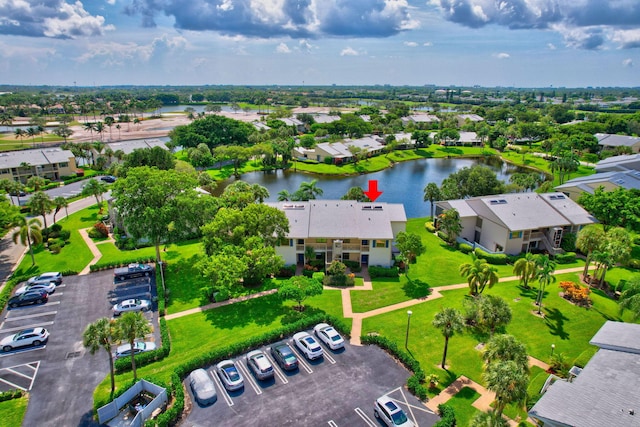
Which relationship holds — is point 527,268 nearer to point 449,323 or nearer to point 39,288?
point 449,323

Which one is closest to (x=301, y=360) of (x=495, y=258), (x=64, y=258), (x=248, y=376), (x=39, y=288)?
(x=248, y=376)

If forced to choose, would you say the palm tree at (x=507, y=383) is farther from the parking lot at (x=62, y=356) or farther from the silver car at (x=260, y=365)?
the parking lot at (x=62, y=356)

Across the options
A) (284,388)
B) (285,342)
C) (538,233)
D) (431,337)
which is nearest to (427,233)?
(538,233)

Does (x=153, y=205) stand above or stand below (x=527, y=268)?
above

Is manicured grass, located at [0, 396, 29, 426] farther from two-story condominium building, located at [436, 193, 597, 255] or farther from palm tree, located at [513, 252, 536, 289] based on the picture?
two-story condominium building, located at [436, 193, 597, 255]

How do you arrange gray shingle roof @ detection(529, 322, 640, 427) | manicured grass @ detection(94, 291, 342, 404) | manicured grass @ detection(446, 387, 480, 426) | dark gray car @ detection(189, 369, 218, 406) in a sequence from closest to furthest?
gray shingle roof @ detection(529, 322, 640, 427), manicured grass @ detection(446, 387, 480, 426), dark gray car @ detection(189, 369, 218, 406), manicured grass @ detection(94, 291, 342, 404)

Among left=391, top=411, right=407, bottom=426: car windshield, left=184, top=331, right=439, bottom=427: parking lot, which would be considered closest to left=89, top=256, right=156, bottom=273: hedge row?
left=184, top=331, right=439, bottom=427: parking lot
